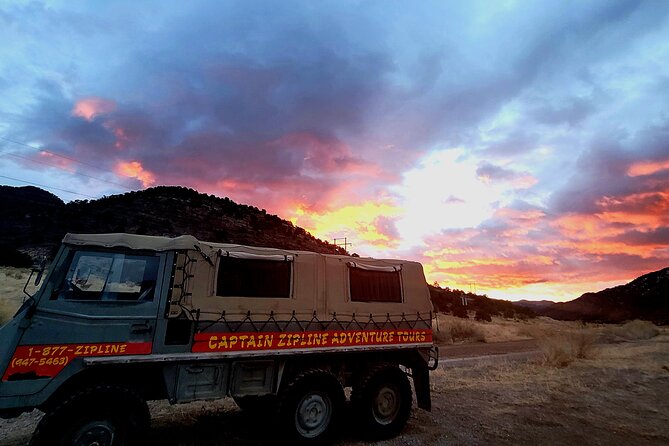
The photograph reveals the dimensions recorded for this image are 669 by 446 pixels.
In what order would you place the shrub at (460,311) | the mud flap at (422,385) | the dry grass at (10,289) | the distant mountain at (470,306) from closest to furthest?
A: the mud flap at (422,385)
the dry grass at (10,289)
the shrub at (460,311)
the distant mountain at (470,306)

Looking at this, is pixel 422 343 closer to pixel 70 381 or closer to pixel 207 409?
pixel 207 409

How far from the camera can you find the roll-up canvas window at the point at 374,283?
779cm

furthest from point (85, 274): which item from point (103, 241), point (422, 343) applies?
point (422, 343)

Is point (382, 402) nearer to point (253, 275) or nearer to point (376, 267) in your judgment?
point (376, 267)

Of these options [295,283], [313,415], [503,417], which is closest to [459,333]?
[503,417]

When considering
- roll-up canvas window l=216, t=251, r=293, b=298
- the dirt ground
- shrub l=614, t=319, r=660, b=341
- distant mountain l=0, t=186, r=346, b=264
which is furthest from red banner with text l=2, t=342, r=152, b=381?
shrub l=614, t=319, r=660, b=341

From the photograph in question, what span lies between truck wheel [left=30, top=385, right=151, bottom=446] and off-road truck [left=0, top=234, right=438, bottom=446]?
13mm

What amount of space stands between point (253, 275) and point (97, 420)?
2.97m

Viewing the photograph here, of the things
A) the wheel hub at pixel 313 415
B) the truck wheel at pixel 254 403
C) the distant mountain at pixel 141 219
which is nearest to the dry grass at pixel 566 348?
the wheel hub at pixel 313 415

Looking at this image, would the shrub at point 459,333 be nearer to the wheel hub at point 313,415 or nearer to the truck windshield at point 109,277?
the wheel hub at point 313,415

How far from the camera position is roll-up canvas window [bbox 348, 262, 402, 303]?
7789 mm

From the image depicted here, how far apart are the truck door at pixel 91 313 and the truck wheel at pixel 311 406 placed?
244cm

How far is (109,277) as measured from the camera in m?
5.71

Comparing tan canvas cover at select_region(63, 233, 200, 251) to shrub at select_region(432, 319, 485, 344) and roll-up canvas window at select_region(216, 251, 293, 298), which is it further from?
shrub at select_region(432, 319, 485, 344)
